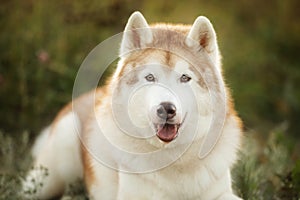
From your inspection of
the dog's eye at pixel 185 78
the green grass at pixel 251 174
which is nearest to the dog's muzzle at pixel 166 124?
the dog's eye at pixel 185 78

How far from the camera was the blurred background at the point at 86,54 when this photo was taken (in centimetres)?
554

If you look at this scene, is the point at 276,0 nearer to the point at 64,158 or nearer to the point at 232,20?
the point at 232,20

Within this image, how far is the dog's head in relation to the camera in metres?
3.82

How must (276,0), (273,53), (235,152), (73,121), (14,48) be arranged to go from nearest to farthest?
(235,152) < (73,121) < (14,48) < (273,53) < (276,0)

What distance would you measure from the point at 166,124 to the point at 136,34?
2.25ft

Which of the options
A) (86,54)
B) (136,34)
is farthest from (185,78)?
(86,54)

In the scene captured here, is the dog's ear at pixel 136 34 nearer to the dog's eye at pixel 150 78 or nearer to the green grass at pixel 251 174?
the dog's eye at pixel 150 78

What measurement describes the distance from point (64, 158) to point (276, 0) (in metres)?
5.86

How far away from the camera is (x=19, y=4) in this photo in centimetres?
762

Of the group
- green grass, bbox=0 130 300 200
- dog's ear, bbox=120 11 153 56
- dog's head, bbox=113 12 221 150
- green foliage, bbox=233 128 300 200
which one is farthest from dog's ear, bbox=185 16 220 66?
green foliage, bbox=233 128 300 200

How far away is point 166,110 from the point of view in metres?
3.69

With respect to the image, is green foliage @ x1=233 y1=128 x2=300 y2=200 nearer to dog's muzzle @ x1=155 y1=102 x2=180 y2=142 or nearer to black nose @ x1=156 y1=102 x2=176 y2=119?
dog's muzzle @ x1=155 y1=102 x2=180 y2=142

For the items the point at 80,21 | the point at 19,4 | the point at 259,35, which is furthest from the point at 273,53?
the point at 19,4

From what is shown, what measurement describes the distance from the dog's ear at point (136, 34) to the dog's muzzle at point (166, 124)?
569mm
